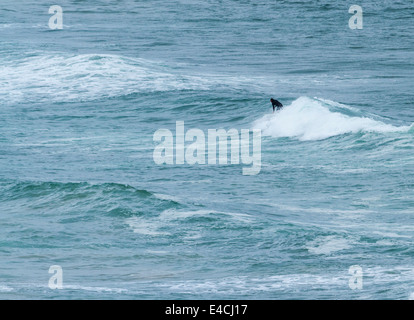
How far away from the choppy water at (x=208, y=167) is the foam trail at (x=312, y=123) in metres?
0.06

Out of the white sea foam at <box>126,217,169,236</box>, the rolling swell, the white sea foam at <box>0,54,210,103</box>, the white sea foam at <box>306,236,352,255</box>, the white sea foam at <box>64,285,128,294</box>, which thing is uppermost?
the white sea foam at <box>0,54,210,103</box>

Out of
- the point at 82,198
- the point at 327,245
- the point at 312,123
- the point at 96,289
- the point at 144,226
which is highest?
the point at 312,123

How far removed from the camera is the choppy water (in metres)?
14.6

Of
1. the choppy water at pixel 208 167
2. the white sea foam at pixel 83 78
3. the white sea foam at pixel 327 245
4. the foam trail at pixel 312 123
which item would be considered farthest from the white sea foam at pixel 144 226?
the white sea foam at pixel 83 78

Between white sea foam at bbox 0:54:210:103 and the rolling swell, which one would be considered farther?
white sea foam at bbox 0:54:210:103

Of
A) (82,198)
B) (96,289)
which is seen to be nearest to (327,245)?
(96,289)

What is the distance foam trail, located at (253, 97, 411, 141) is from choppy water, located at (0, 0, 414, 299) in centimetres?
6

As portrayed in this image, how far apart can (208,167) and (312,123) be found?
5836 millimetres

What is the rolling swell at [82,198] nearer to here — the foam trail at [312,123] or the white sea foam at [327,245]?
the white sea foam at [327,245]

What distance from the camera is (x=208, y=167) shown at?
2234cm

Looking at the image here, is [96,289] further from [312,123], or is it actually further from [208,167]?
[312,123]

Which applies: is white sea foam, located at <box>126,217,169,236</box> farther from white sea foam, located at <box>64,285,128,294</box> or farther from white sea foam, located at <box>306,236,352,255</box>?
white sea foam, located at <box>64,285,128,294</box>

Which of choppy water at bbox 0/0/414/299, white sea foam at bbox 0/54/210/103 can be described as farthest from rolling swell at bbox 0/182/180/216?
white sea foam at bbox 0/54/210/103

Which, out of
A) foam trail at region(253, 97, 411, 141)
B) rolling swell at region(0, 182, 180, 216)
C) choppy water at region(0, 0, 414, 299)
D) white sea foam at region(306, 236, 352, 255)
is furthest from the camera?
foam trail at region(253, 97, 411, 141)
